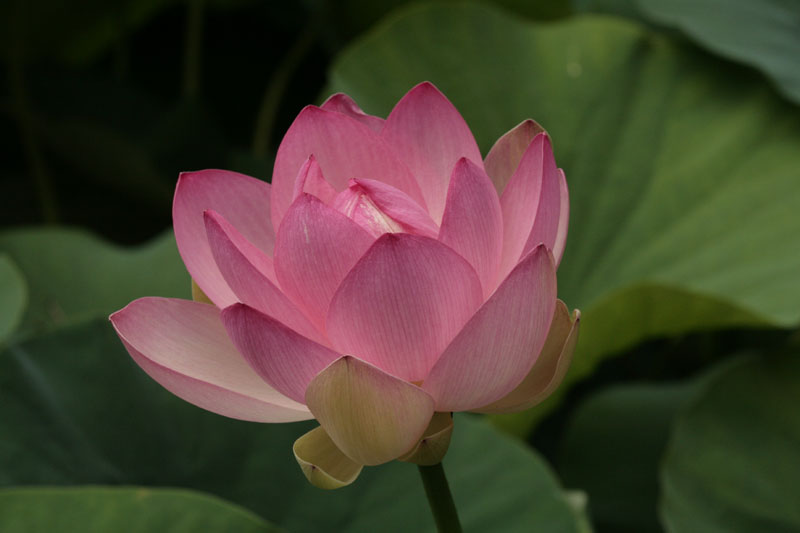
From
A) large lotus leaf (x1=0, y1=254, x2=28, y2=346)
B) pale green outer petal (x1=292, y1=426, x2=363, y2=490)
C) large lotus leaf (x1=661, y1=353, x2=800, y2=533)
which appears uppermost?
pale green outer petal (x1=292, y1=426, x2=363, y2=490)

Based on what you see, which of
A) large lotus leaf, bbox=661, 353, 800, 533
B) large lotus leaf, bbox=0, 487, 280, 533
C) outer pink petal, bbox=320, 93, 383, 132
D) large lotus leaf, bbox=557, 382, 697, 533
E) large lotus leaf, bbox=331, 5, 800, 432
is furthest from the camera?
large lotus leaf, bbox=557, 382, 697, 533

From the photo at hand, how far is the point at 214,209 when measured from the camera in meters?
0.37

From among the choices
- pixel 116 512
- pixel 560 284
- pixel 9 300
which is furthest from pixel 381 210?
pixel 560 284

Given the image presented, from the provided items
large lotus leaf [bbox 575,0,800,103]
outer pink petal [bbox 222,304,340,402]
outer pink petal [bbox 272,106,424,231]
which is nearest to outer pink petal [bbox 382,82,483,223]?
outer pink petal [bbox 272,106,424,231]

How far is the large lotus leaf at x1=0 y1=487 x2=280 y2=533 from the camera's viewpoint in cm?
55

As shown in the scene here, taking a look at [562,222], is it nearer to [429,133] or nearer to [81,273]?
[429,133]

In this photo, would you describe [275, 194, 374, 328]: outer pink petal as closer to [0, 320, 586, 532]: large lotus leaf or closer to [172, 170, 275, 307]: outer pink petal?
[172, 170, 275, 307]: outer pink petal

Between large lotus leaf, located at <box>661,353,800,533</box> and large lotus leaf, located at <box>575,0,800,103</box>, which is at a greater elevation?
large lotus leaf, located at <box>575,0,800,103</box>

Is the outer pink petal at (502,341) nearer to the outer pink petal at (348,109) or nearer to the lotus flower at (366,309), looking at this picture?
the lotus flower at (366,309)

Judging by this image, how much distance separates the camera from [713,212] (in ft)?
3.19

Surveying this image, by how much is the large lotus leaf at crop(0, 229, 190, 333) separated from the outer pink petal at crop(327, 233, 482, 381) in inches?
24.0

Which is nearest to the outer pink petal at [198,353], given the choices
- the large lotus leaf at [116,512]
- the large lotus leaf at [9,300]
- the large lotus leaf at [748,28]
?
the large lotus leaf at [116,512]

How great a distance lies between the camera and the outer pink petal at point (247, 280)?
31 cm

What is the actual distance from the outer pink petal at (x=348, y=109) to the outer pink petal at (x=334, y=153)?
Answer: 0.04 meters
